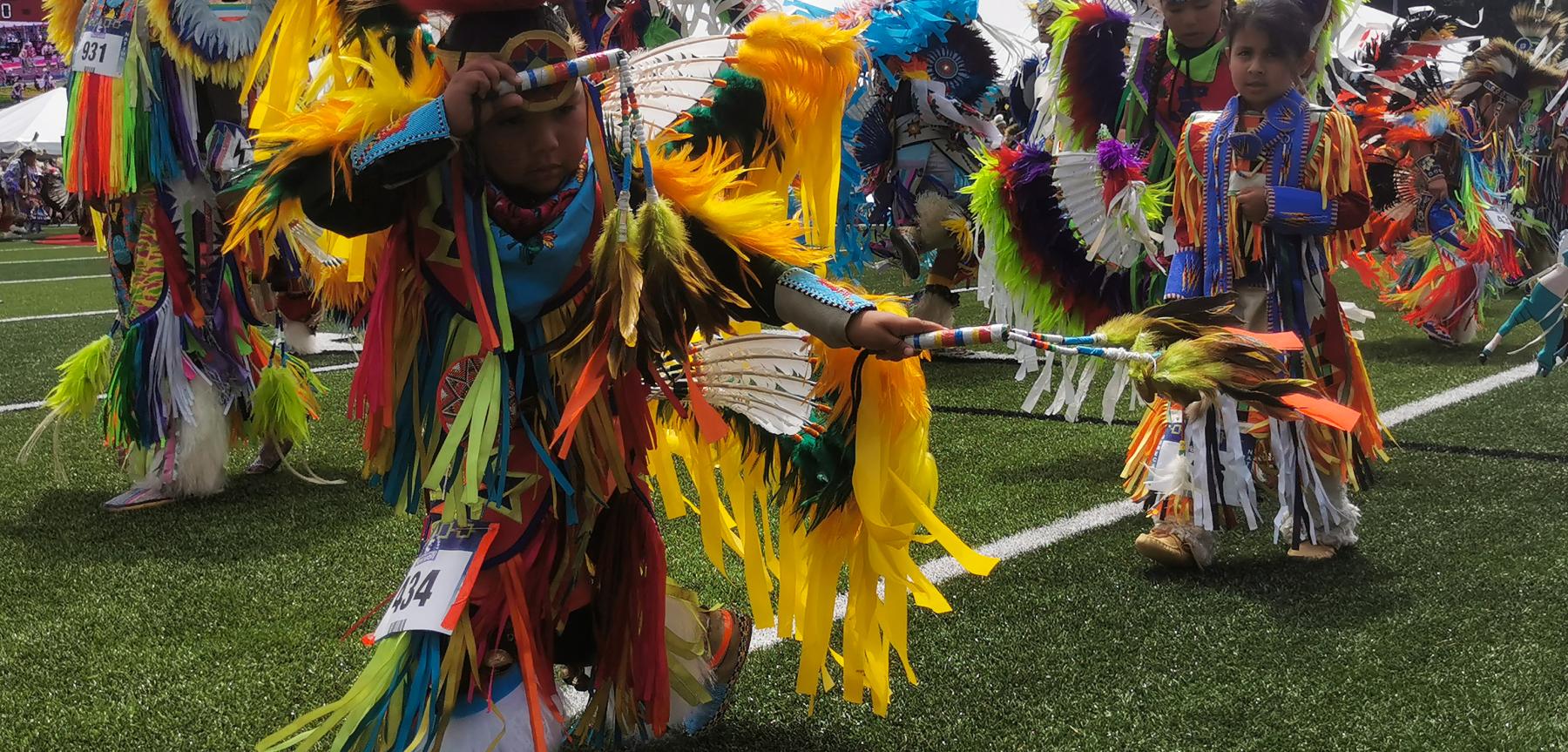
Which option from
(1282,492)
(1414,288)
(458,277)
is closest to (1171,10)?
(1282,492)

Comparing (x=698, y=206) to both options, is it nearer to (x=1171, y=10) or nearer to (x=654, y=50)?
(x=654, y=50)

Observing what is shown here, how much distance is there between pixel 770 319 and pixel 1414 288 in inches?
293

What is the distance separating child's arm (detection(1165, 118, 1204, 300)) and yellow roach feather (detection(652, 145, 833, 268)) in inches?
69.7

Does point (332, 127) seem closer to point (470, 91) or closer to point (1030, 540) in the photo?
point (470, 91)

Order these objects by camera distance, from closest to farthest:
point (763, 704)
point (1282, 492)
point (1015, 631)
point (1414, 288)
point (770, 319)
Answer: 1. point (770, 319)
2. point (763, 704)
3. point (1015, 631)
4. point (1282, 492)
5. point (1414, 288)

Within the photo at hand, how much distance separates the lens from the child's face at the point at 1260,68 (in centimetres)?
357

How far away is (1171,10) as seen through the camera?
4.27 metres

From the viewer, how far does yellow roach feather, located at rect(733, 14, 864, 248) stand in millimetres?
2480

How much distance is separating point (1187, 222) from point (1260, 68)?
49 centimetres

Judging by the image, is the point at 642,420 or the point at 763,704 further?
the point at 763,704

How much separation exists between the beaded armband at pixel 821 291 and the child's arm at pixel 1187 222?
1872mm

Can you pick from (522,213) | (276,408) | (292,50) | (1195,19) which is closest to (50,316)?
(276,408)

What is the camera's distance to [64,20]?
4.70 m

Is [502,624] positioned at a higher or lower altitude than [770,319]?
lower
